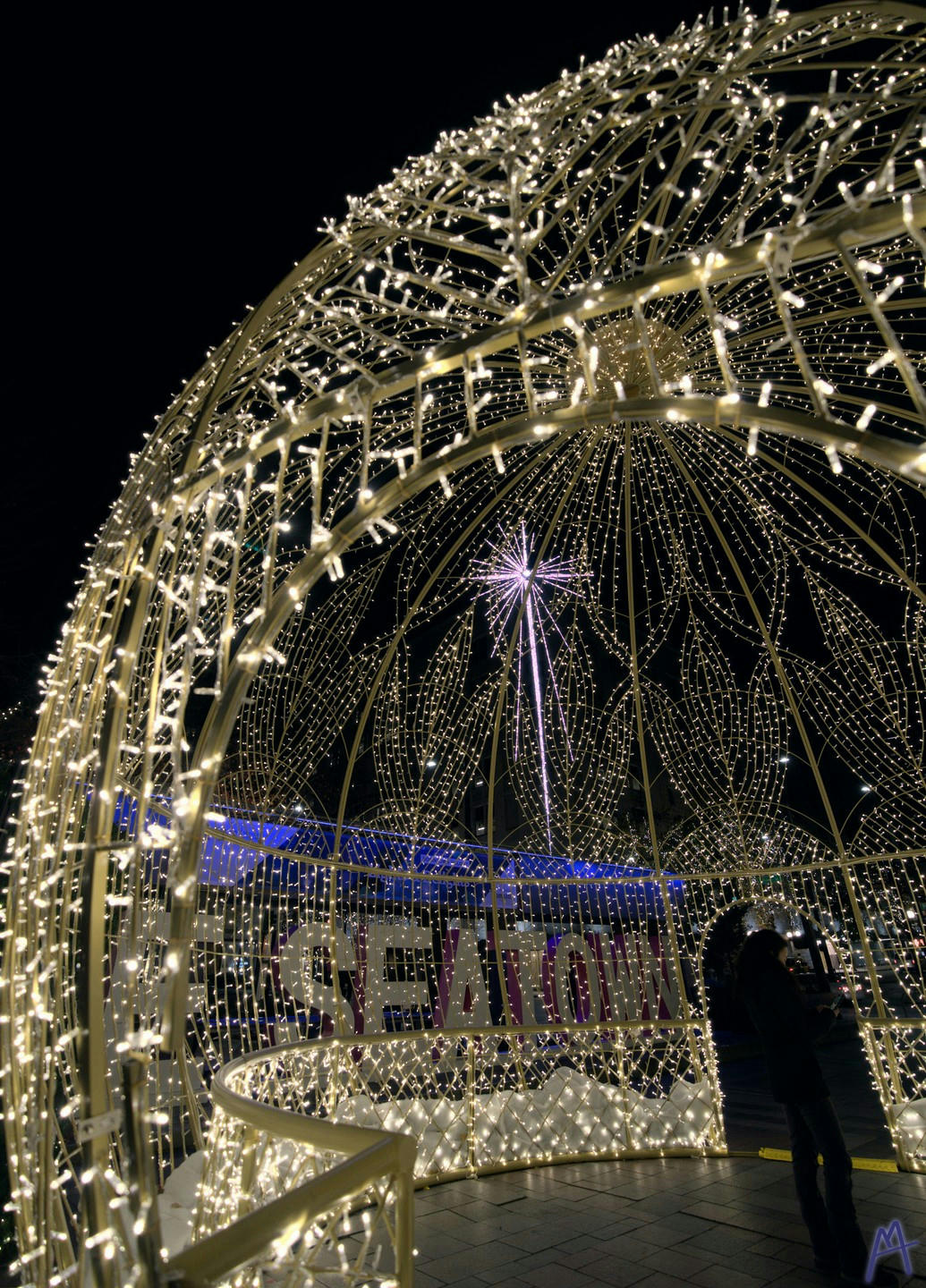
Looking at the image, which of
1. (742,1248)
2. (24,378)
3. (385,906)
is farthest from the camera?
(24,378)

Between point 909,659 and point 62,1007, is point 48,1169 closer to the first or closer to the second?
point 62,1007

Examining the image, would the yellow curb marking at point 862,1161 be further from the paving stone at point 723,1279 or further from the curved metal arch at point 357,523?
the curved metal arch at point 357,523

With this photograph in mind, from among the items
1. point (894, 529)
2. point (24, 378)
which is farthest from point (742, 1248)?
point (24, 378)

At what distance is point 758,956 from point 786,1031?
348 mm

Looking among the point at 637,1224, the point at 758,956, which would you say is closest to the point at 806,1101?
the point at 758,956

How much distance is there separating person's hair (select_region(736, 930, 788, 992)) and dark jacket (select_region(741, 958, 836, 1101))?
0.04ft

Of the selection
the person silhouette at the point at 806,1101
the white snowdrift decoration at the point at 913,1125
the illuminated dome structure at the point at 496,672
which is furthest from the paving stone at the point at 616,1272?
the white snowdrift decoration at the point at 913,1125

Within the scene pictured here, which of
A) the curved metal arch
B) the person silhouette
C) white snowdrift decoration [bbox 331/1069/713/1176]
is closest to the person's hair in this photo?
the person silhouette

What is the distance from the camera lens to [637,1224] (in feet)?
13.4

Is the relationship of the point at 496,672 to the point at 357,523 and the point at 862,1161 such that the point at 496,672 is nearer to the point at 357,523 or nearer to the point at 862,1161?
the point at 862,1161

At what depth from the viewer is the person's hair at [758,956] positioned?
3.73 m

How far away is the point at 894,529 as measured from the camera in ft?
18.8

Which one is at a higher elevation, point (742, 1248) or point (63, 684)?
point (63, 684)

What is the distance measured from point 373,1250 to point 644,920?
3.51 m
